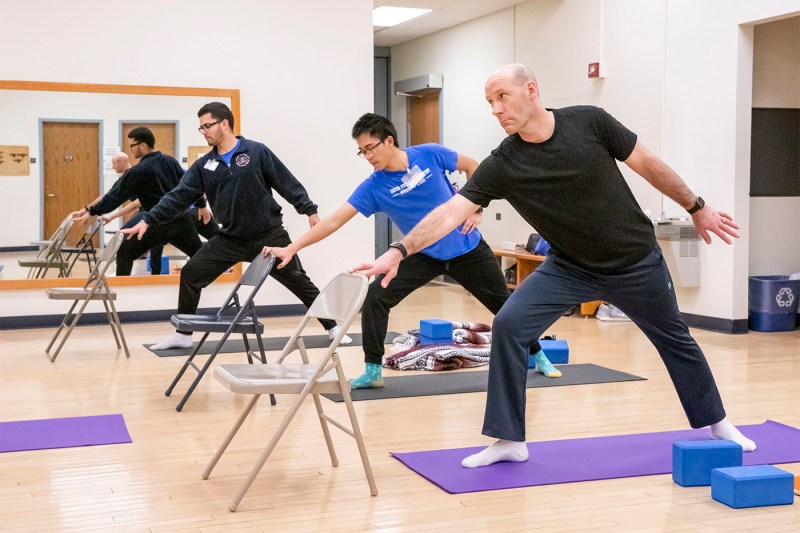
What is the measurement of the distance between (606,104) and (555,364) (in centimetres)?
357

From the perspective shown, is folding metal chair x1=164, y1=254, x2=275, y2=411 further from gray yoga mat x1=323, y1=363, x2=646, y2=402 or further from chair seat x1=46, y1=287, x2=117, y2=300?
chair seat x1=46, y1=287, x2=117, y2=300

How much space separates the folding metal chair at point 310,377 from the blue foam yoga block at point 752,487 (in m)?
1.19

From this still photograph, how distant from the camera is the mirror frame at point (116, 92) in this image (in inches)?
306

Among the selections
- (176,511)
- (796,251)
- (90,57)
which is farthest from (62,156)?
(796,251)

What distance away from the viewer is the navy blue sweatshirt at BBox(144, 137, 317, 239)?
5.79 m

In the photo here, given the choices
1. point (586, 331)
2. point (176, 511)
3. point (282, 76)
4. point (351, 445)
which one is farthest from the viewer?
point (282, 76)

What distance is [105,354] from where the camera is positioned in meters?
6.49

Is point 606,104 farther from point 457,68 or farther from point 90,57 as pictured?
point 90,57

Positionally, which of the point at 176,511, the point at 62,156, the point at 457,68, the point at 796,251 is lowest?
the point at 176,511

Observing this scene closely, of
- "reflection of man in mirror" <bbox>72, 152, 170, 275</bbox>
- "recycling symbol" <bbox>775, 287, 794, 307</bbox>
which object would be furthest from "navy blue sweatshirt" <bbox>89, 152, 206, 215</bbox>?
"recycling symbol" <bbox>775, 287, 794, 307</bbox>

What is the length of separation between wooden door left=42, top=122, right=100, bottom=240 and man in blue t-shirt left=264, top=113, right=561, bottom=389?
3.92 metres

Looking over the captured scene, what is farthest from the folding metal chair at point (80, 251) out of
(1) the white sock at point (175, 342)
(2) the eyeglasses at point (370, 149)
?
(2) the eyeglasses at point (370, 149)

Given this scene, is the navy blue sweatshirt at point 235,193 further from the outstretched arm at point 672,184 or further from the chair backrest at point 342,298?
the outstretched arm at point 672,184

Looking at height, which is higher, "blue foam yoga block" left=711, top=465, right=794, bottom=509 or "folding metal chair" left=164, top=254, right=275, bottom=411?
"folding metal chair" left=164, top=254, right=275, bottom=411
